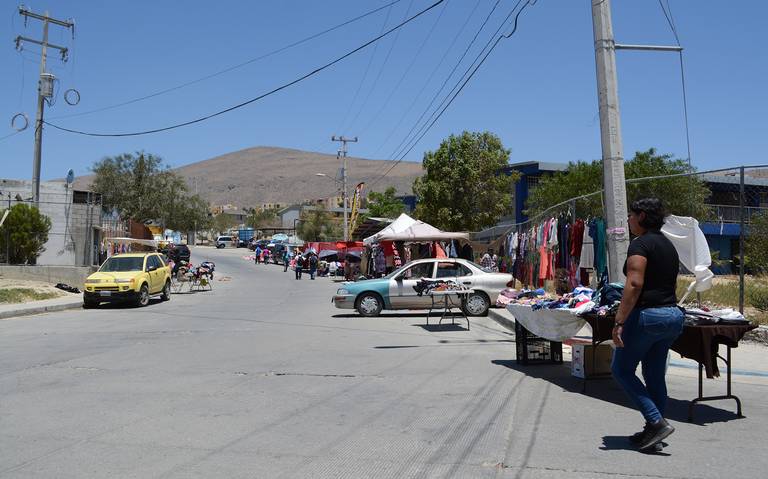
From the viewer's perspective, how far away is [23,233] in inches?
1140

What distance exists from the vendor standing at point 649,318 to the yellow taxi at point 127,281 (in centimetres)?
1893

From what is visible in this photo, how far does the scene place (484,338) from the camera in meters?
13.2

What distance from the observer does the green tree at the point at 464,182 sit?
39906mm

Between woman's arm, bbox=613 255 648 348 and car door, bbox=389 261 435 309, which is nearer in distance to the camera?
woman's arm, bbox=613 255 648 348

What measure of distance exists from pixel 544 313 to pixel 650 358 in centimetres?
297

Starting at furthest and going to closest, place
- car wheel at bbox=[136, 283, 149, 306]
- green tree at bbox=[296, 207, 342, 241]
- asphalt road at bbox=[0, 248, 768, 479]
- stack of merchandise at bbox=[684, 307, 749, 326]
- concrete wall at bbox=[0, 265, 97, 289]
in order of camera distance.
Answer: green tree at bbox=[296, 207, 342, 241] < concrete wall at bbox=[0, 265, 97, 289] < car wheel at bbox=[136, 283, 149, 306] < stack of merchandise at bbox=[684, 307, 749, 326] < asphalt road at bbox=[0, 248, 768, 479]

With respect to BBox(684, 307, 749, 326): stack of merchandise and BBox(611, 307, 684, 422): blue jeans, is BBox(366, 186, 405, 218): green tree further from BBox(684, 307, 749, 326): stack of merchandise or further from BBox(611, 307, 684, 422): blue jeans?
BBox(611, 307, 684, 422): blue jeans

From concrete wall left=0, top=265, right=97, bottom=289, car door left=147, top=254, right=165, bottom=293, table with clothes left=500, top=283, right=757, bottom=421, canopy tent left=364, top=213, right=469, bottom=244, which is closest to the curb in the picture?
car door left=147, top=254, right=165, bottom=293

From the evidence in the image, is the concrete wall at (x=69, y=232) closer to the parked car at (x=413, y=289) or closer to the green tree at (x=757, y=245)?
the parked car at (x=413, y=289)

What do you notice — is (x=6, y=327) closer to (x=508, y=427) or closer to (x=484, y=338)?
(x=484, y=338)

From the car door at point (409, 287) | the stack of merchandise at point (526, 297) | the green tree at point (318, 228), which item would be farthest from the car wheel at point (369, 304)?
the green tree at point (318, 228)

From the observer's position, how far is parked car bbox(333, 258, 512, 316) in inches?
698

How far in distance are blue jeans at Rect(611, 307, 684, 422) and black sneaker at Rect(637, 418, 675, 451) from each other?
5 centimetres

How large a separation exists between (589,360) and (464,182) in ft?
106
